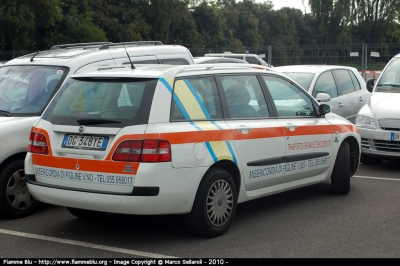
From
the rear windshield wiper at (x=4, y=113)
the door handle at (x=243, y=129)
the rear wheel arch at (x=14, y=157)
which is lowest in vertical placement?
the rear wheel arch at (x=14, y=157)

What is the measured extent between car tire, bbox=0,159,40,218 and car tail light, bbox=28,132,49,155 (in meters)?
0.77

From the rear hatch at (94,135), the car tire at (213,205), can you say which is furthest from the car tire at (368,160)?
the rear hatch at (94,135)

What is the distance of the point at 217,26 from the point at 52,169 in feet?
234

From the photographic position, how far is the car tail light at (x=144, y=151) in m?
5.41

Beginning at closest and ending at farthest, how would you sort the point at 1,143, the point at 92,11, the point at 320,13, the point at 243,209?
the point at 1,143 → the point at 243,209 → the point at 92,11 → the point at 320,13

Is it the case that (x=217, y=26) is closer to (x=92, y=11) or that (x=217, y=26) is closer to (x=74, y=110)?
(x=92, y=11)

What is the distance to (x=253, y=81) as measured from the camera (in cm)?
686

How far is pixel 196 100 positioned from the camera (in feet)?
19.9

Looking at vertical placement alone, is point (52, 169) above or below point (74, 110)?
below

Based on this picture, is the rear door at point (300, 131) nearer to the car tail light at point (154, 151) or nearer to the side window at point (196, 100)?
the side window at point (196, 100)

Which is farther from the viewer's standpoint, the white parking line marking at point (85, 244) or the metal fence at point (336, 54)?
the metal fence at point (336, 54)

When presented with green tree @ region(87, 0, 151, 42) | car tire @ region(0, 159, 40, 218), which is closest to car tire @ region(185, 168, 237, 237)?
car tire @ region(0, 159, 40, 218)

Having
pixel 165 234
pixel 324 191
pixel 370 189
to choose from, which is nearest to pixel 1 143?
pixel 165 234

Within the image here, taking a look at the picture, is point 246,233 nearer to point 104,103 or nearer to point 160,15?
point 104,103
